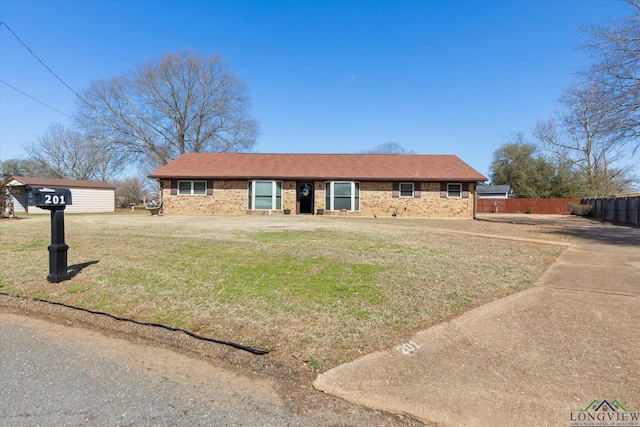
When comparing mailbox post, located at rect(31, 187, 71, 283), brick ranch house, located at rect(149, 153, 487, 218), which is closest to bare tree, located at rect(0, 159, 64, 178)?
brick ranch house, located at rect(149, 153, 487, 218)

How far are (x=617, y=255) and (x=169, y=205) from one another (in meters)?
21.8

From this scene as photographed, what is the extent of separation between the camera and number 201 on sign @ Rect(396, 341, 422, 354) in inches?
115

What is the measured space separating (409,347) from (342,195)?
18.6 meters

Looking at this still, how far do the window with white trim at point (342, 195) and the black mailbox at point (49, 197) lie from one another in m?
16.9

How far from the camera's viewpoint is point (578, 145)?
33719 millimetres

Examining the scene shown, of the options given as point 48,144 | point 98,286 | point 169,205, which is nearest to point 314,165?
point 169,205

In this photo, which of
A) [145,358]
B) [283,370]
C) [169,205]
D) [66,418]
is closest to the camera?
[66,418]

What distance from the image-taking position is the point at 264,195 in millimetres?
21281

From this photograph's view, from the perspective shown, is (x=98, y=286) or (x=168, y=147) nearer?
(x=98, y=286)

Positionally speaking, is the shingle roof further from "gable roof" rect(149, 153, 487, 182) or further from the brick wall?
the brick wall

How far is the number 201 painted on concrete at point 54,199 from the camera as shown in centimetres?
488

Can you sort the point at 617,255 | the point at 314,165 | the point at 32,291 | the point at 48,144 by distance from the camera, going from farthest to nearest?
1. the point at 48,144
2. the point at 314,165
3. the point at 617,255
4. the point at 32,291

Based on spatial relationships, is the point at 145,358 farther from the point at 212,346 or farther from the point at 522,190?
the point at 522,190

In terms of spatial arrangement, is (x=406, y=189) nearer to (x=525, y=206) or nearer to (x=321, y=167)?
(x=321, y=167)
